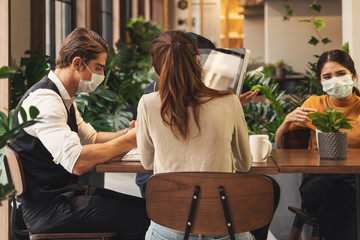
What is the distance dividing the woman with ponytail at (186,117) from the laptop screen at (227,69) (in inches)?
14.4

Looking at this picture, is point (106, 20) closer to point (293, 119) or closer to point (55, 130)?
point (293, 119)

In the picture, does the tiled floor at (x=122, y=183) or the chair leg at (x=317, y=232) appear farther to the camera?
the tiled floor at (x=122, y=183)

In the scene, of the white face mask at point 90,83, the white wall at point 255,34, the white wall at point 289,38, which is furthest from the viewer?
the white wall at point 255,34

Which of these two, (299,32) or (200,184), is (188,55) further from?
(299,32)

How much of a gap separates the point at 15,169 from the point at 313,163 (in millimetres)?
1240

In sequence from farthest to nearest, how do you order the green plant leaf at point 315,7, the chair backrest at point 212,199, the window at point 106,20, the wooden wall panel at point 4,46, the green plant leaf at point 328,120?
the window at point 106,20, the green plant leaf at point 315,7, the wooden wall panel at point 4,46, the green plant leaf at point 328,120, the chair backrest at point 212,199

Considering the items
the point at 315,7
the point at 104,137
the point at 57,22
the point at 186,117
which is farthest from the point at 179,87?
the point at 57,22

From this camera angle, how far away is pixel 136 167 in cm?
202

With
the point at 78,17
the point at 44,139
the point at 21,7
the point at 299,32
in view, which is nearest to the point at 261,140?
the point at 44,139

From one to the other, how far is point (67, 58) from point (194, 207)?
1033 millimetres

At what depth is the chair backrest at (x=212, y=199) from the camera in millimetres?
1611

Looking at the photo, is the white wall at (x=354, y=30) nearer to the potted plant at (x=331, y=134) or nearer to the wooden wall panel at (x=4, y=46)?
the potted plant at (x=331, y=134)

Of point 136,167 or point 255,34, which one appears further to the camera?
point 255,34

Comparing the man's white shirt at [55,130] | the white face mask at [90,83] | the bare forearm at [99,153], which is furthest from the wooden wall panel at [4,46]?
the bare forearm at [99,153]
